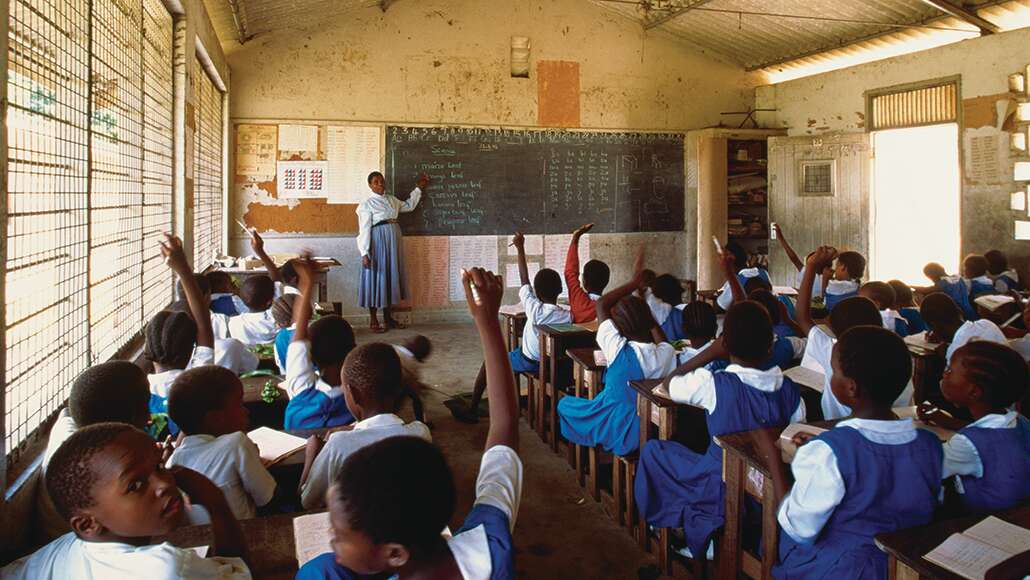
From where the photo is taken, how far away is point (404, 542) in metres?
0.93

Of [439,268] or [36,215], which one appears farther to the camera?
[439,268]

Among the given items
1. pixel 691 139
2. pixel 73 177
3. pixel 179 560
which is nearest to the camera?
pixel 179 560

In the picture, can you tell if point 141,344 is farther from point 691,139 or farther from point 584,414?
point 691,139

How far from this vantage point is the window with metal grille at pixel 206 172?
5.10 m

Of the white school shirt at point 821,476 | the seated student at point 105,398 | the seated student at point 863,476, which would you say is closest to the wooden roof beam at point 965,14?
the seated student at point 863,476

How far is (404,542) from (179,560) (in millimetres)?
377

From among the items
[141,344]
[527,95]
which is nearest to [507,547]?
[141,344]

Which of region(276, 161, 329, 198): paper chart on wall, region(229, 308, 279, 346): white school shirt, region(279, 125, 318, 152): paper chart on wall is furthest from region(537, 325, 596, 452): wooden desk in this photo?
region(279, 125, 318, 152): paper chart on wall

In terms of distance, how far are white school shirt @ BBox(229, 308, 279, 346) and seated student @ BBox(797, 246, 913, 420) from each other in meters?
2.29

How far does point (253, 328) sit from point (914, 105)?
5982 millimetres

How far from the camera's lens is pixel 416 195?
23.5ft

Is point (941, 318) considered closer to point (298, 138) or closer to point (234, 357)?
point (234, 357)

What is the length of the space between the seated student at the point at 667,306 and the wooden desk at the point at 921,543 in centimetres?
217

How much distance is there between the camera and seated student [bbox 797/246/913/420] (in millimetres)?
2600
